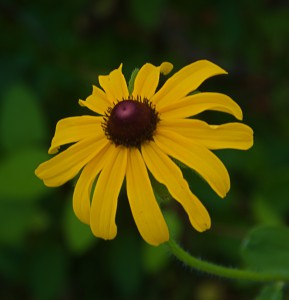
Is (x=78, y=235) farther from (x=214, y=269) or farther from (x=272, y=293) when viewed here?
(x=214, y=269)

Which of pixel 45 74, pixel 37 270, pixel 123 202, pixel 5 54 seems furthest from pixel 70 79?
pixel 37 270

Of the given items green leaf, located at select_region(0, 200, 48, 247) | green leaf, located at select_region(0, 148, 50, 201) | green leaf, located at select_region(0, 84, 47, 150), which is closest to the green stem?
green leaf, located at select_region(0, 148, 50, 201)

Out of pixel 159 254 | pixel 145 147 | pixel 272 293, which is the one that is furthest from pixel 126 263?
pixel 145 147

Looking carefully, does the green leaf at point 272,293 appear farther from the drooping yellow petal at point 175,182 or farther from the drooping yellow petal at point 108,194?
the drooping yellow petal at point 108,194

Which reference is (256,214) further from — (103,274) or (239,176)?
(103,274)

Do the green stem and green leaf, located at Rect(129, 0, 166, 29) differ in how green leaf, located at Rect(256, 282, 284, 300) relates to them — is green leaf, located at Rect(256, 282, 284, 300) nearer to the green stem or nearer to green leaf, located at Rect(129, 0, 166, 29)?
the green stem

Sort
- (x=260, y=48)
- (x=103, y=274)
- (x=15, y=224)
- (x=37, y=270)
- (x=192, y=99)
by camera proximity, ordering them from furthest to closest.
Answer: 1. (x=260, y=48)
2. (x=103, y=274)
3. (x=37, y=270)
4. (x=15, y=224)
5. (x=192, y=99)
